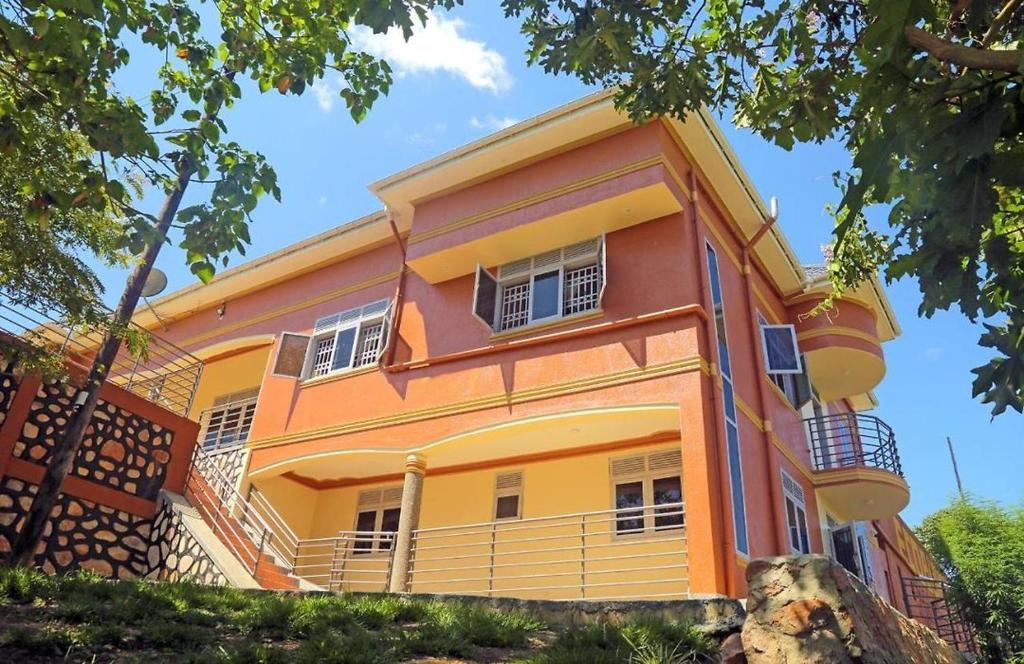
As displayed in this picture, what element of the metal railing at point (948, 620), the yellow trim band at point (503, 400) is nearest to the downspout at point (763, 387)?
the yellow trim band at point (503, 400)

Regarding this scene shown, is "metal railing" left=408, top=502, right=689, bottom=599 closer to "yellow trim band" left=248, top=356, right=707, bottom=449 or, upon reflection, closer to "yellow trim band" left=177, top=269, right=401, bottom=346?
"yellow trim band" left=248, top=356, right=707, bottom=449

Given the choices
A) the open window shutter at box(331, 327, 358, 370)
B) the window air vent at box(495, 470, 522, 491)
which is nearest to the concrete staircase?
the open window shutter at box(331, 327, 358, 370)

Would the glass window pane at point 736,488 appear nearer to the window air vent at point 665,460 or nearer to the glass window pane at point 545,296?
the window air vent at point 665,460

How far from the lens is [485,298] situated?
10.9 metres

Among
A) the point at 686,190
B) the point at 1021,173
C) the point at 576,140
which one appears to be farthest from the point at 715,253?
the point at 1021,173

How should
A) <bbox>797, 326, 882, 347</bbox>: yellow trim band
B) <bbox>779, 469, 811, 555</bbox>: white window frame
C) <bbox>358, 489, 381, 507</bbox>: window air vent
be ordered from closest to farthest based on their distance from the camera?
<bbox>779, 469, 811, 555</bbox>: white window frame < <bbox>358, 489, 381, 507</bbox>: window air vent < <bbox>797, 326, 882, 347</bbox>: yellow trim band

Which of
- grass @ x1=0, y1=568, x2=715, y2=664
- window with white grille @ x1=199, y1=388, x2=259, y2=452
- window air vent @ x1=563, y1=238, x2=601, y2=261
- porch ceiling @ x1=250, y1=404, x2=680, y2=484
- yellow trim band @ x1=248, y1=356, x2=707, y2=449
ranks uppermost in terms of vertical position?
window air vent @ x1=563, y1=238, x2=601, y2=261

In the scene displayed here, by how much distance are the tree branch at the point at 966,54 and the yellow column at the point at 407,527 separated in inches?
330

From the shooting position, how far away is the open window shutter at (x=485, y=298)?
35.1ft

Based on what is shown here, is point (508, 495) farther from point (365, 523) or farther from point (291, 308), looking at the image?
point (291, 308)

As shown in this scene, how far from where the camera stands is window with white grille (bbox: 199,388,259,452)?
14.8m

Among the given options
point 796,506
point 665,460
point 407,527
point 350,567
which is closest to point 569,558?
point 665,460

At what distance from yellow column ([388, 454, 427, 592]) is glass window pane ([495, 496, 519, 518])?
62.9 inches

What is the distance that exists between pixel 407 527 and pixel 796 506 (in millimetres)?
6003
